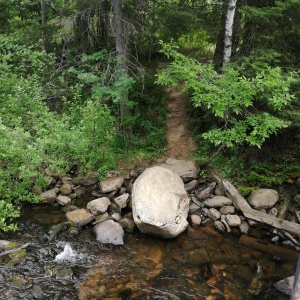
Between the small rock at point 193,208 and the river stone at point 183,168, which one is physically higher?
the river stone at point 183,168

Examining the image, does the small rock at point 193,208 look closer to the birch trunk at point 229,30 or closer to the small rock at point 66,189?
the small rock at point 66,189

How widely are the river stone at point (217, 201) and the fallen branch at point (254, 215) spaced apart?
0.59 feet

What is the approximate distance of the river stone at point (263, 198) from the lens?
31.6 ft

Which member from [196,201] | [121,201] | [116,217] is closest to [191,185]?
[196,201]

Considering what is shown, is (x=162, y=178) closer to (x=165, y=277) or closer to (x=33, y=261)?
(x=165, y=277)

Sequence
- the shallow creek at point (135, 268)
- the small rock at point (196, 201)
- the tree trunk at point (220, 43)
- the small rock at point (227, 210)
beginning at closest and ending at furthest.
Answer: the shallow creek at point (135, 268) < the small rock at point (227, 210) < the small rock at point (196, 201) < the tree trunk at point (220, 43)

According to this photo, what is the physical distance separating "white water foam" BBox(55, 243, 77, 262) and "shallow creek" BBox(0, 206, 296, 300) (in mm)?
24

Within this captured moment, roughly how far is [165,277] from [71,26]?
26.5ft

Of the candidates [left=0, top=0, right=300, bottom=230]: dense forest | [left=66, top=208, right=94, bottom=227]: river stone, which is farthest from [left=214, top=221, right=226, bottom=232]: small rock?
[left=66, top=208, right=94, bottom=227]: river stone

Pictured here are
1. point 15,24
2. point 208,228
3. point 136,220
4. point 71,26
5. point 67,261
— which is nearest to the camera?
point 67,261

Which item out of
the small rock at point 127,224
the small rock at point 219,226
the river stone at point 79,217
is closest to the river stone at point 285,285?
the small rock at point 219,226

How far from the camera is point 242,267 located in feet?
26.4

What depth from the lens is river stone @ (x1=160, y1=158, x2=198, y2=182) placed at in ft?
35.6

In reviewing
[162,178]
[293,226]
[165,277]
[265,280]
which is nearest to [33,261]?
[165,277]
